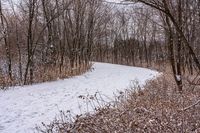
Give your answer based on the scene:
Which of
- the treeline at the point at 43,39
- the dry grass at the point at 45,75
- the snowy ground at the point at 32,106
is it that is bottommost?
the snowy ground at the point at 32,106

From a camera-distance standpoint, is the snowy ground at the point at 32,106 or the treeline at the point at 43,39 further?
the treeline at the point at 43,39

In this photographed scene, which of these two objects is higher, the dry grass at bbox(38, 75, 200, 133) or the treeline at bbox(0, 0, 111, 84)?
the treeline at bbox(0, 0, 111, 84)

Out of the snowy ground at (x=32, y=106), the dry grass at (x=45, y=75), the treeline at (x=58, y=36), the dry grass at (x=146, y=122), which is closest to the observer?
the dry grass at (x=146, y=122)

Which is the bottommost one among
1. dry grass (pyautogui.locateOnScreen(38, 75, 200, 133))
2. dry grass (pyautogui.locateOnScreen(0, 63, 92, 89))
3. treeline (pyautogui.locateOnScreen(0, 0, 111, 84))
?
dry grass (pyautogui.locateOnScreen(0, 63, 92, 89))

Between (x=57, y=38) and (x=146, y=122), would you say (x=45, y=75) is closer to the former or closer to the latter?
(x=57, y=38)

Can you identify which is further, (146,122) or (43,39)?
(43,39)

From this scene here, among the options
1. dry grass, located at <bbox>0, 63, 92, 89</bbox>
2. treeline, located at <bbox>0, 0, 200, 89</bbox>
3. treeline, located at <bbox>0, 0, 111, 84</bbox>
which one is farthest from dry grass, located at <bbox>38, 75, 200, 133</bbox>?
treeline, located at <bbox>0, 0, 111, 84</bbox>

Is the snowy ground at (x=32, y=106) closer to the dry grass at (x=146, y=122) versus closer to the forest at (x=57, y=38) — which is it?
the dry grass at (x=146, y=122)

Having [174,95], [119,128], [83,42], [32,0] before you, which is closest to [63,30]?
[83,42]

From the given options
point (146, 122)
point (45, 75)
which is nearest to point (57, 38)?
point (45, 75)

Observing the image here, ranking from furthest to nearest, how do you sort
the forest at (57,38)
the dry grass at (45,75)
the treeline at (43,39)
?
the treeline at (43,39)
the dry grass at (45,75)
the forest at (57,38)

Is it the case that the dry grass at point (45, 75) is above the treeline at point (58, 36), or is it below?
below

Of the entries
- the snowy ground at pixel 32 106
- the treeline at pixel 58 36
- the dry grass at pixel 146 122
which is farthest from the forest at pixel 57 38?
the snowy ground at pixel 32 106

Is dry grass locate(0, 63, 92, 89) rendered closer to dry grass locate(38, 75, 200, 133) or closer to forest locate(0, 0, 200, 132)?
forest locate(0, 0, 200, 132)
